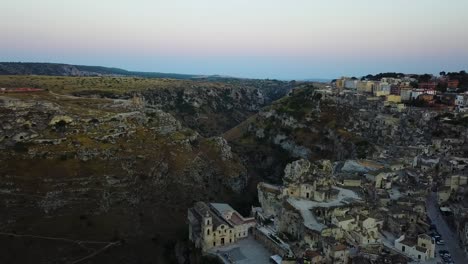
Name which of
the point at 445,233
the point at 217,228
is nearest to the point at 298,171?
the point at 217,228

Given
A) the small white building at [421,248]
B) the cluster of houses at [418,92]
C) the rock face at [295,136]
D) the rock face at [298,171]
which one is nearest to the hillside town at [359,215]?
the small white building at [421,248]

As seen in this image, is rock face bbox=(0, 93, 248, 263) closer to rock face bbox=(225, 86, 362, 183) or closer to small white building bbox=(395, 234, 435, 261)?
rock face bbox=(225, 86, 362, 183)

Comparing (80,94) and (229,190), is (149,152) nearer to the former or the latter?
(229,190)

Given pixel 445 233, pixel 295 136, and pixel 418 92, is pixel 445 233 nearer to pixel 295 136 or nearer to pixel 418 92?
pixel 295 136

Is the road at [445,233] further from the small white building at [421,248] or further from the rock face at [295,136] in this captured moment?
the rock face at [295,136]

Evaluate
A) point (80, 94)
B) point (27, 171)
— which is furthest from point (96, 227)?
point (80, 94)

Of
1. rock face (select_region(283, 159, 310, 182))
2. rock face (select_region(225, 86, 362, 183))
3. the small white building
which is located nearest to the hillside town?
the small white building
